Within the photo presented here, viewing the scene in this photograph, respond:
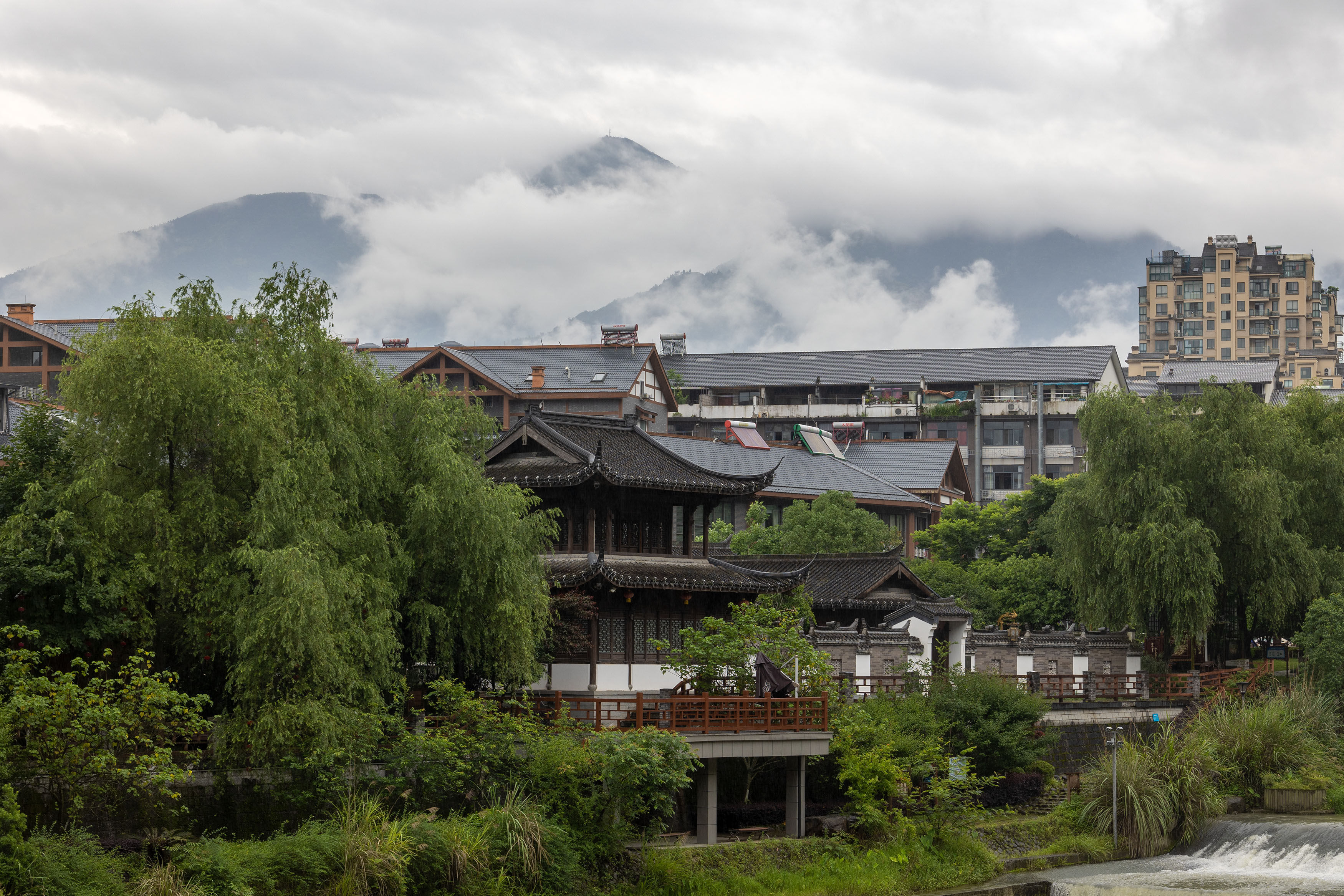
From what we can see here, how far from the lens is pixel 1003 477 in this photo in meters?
100

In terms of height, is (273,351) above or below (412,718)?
above

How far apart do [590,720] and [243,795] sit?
910cm

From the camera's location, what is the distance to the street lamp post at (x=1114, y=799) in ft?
113

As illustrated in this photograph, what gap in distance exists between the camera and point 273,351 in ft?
88.8

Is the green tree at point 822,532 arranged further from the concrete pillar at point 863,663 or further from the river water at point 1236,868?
the river water at point 1236,868

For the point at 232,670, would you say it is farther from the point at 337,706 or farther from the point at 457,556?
the point at 457,556

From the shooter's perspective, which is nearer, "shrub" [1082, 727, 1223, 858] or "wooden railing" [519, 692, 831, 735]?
"wooden railing" [519, 692, 831, 735]

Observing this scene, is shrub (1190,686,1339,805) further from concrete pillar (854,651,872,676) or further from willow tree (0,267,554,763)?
willow tree (0,267,554,763)

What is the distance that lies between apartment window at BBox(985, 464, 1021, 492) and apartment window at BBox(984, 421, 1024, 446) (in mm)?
1470

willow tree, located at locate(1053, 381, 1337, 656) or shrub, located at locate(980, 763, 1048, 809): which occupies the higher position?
willow tree, located at locate(1053, 381, 1337, 656)

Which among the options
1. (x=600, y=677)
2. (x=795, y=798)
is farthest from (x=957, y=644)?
(x=795, y=798)

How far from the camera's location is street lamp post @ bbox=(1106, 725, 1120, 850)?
34.5 m

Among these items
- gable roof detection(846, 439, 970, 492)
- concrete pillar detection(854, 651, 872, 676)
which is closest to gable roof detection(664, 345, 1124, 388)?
gable roof detection(846, 439, 970, 492)

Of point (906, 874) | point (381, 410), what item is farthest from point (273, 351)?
point (906, 874)
